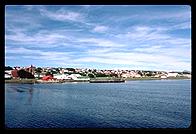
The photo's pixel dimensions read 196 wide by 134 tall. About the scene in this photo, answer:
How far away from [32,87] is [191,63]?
94.2ft

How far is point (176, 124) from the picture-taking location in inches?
513

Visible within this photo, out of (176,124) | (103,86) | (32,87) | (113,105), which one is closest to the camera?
(176,124)

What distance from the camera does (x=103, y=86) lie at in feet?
123

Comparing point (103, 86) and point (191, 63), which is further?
point (103, 86)
